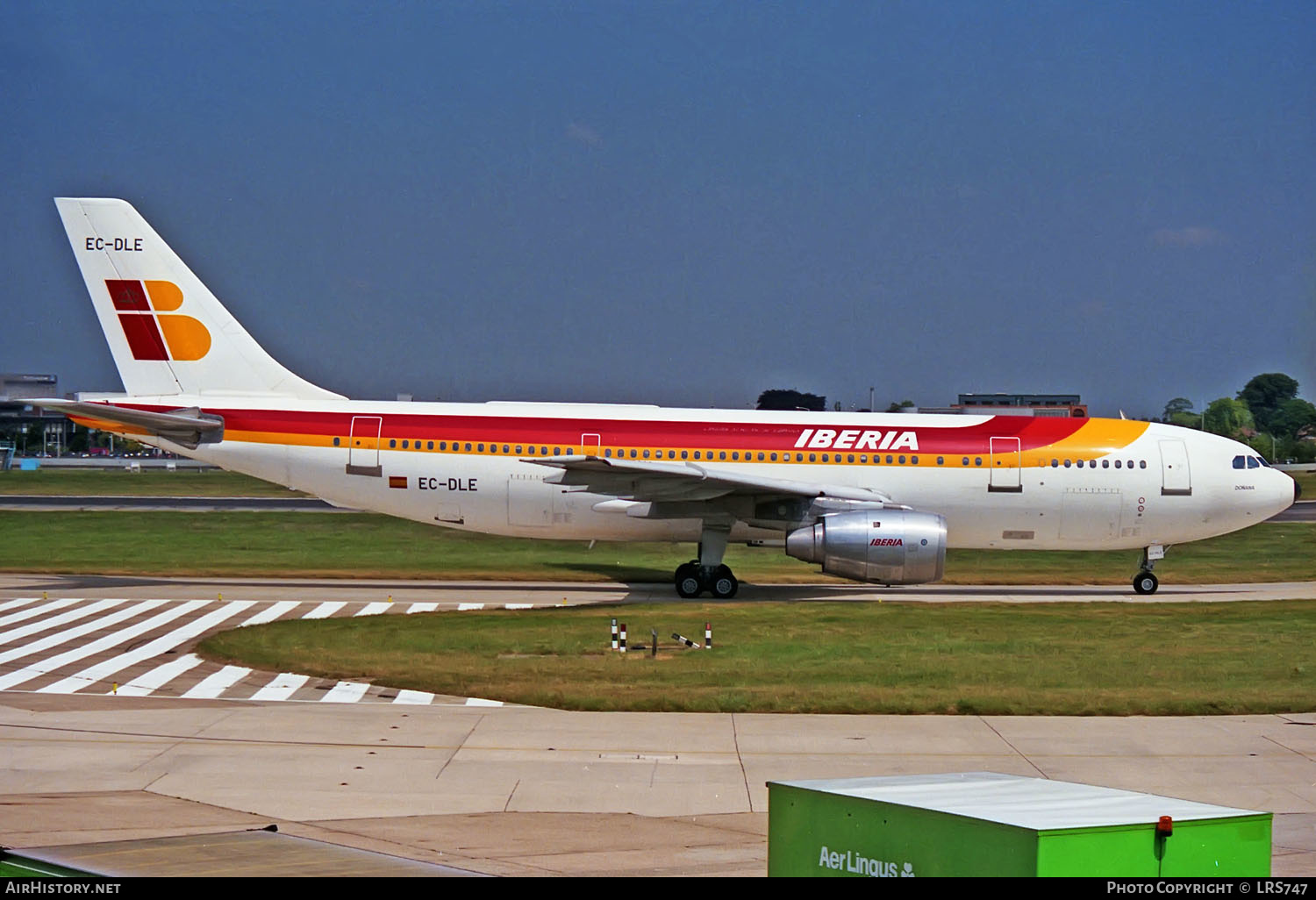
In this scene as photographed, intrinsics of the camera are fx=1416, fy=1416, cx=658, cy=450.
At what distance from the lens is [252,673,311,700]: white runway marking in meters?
17.8

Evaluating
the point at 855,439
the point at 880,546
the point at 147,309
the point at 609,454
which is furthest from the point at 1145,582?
the point at 147,309

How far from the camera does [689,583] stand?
1197 inches

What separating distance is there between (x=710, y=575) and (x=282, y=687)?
44.1 feet

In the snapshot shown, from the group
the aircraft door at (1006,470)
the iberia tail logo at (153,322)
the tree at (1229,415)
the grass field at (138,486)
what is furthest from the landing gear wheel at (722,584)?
the tree at (1229,415)

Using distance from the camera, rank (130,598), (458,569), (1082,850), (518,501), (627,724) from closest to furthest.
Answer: (1082,850), (627,724), (130,598), (518,501), (458,569)

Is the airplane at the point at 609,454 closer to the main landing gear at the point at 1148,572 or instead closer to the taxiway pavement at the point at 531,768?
the main landing gear at the point at 1148,572

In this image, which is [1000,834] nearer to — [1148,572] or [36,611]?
[36,611]

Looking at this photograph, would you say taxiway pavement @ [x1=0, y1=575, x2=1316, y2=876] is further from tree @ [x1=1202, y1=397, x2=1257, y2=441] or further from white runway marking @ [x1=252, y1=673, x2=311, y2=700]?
tree @ [x1=1202, y1=397, x2=1257, y2=441]

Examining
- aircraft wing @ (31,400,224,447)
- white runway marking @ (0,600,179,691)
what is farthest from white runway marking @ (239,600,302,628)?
aircraft wing @ (31,400,224,447)

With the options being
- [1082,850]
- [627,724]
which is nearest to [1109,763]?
[627,724]

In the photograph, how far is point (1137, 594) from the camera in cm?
3212

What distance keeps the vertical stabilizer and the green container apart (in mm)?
27575

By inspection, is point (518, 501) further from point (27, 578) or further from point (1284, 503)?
point (1284, 503)

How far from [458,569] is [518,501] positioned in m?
5.96
